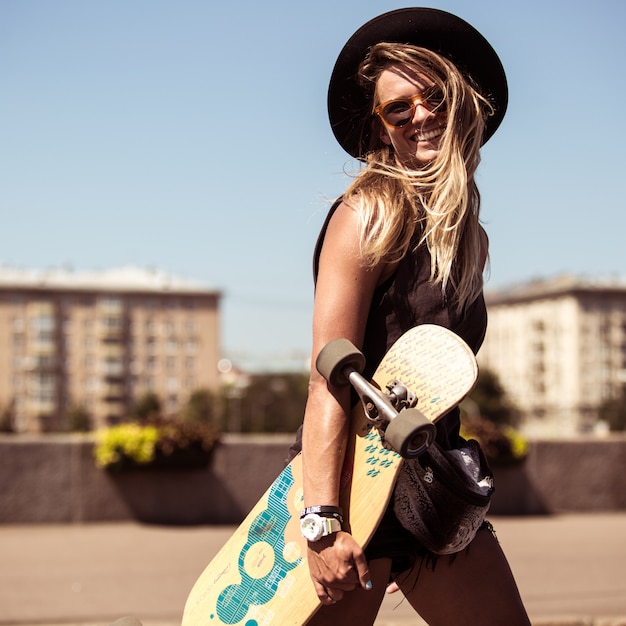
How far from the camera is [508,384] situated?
152000 millimetres

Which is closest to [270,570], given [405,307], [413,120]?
[405,307]

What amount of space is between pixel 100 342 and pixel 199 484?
13337cm

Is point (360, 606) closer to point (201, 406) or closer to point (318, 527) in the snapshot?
point (318, 527)

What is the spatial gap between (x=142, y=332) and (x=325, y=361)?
144 meters

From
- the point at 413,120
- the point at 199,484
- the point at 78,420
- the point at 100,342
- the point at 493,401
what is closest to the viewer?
the point at 413,120

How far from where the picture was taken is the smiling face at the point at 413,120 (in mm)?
2504

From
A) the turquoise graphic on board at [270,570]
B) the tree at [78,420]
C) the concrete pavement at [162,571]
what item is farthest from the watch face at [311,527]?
the tree at [78,420]

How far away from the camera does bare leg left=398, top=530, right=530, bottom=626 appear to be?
8.11 ft

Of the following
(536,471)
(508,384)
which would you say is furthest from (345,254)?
(508,384)

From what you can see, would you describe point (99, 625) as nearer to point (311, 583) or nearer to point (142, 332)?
point (311, 583)

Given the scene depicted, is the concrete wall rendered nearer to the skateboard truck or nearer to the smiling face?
the smiling face

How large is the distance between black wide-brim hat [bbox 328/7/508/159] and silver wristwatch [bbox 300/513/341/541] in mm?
1039

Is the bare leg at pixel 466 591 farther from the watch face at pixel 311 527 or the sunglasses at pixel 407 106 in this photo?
the sunglasses at pixel 407 106

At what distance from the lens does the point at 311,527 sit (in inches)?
86.7
